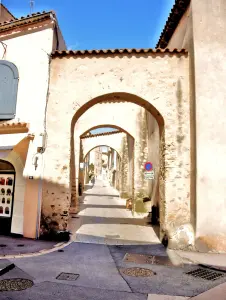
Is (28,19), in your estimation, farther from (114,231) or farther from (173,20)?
(114,231)

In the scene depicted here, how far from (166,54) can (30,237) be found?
718cm

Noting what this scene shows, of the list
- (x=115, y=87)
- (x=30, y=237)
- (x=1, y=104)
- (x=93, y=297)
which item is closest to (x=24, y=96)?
(x=1, y=104)

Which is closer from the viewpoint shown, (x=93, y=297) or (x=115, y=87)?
(x=93, y=297)

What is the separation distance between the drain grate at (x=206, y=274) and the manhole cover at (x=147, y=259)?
0.70 meters

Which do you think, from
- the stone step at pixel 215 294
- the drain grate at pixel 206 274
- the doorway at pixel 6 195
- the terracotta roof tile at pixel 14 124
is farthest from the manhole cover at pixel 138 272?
the terracotta roof tile at pixel 14 124

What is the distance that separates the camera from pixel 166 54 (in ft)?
28.0

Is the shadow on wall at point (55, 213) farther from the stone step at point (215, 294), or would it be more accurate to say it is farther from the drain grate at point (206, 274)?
the stone step at point (215, 294)

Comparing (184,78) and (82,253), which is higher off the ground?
(184,78)

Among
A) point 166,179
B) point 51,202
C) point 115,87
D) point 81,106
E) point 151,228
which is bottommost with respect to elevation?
point 151,228

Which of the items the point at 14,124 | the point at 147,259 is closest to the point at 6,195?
the point at 14,124

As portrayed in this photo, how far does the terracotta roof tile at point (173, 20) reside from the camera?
29.2 ft

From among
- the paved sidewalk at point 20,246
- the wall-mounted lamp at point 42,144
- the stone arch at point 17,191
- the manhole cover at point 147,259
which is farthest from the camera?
the stone arch at point 17,191

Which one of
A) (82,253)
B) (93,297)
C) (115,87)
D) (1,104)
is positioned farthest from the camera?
(1,104)

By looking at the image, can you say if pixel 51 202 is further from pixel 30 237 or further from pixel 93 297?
pixel 93 297
